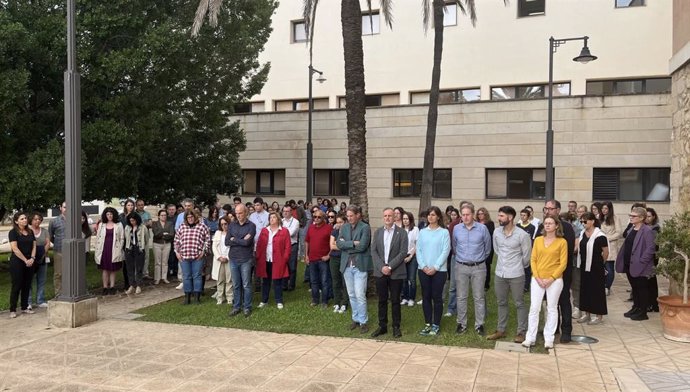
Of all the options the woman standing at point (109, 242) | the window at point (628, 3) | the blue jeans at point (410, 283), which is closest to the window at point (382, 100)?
the window at point (628, 3)

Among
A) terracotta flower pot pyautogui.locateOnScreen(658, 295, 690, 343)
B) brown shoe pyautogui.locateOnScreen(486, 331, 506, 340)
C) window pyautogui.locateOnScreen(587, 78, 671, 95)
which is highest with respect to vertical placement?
window pyautogui.locateOnScreen(587, 78, 671, 95)

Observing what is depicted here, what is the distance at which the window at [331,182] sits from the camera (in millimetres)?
24891

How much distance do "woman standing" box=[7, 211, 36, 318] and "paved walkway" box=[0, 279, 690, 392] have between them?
118cm

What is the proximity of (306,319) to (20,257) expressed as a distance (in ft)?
16.6

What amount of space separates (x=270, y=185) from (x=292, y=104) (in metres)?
4.33

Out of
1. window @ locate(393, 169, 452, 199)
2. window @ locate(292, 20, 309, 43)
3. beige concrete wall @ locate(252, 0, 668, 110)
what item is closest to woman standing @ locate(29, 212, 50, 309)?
window @ locate(393, 169, 452, 199)

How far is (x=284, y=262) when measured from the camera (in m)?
9.70

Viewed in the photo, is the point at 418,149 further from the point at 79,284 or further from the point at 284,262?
the point at 79,284

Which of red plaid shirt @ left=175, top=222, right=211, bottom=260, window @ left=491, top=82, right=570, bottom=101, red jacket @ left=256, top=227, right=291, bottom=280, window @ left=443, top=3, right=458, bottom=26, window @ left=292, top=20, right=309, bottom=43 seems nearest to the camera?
red jacket @ left=256, top=227, right=291, bottom=280

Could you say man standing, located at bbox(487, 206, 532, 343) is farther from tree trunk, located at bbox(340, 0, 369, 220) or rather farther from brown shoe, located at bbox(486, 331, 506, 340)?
tree trunk, located at bbox(340, 0, 369, 220)

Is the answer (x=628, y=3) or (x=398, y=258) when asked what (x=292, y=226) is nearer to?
(x=398, y=258)

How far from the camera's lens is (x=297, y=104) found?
27219 millimetres

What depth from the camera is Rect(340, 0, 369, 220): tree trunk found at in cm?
1084

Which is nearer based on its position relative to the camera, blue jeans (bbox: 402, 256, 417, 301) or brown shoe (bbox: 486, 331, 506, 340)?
brown shoe (bbox: 486, 331, 506, 340)
